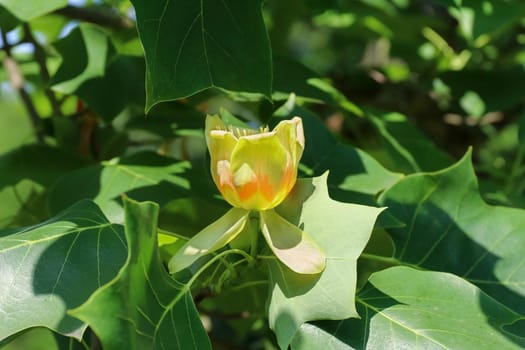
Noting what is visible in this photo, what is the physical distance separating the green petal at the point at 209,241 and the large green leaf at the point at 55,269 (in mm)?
78

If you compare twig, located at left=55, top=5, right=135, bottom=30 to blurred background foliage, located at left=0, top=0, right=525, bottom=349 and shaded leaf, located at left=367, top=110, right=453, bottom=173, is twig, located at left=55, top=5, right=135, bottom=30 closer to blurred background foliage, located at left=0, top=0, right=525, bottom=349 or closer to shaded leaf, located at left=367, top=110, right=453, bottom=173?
blurred background foliage, located at left=0, top=0, right=525, bottom=349

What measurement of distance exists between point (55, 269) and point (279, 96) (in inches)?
17.0

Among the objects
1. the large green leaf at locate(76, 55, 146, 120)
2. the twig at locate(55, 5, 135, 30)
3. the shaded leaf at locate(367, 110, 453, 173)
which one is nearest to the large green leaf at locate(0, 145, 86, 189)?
the large green leaf at locate(76, 55, 146, 120)

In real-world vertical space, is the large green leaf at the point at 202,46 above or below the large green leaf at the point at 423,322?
above

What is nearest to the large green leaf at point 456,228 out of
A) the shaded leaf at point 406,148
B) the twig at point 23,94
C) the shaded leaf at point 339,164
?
the shaded leaf at point 339,164

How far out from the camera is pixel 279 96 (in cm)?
108

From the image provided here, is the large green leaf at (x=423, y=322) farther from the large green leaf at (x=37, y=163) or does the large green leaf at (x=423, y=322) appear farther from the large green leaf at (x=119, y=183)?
the large green leaf at (x=37, y=163)

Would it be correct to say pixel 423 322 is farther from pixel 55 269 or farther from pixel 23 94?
pixel 23 94

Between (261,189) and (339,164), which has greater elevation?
(261,189)

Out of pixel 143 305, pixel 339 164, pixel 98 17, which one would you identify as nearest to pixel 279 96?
pixel 339 164

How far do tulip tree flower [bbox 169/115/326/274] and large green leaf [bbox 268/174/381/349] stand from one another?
0.7 inches

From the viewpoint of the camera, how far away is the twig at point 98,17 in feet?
4.84

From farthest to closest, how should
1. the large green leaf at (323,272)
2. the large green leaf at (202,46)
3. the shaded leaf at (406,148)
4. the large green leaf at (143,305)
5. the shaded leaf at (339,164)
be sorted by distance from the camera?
the shaded leaf at (406,148) < the shaded leaf at (339,164) < the large green leaf at (202,46) < the large green leaf at (323,272) < the large green leaf at (143,305)

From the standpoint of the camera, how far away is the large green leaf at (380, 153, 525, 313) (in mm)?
932
